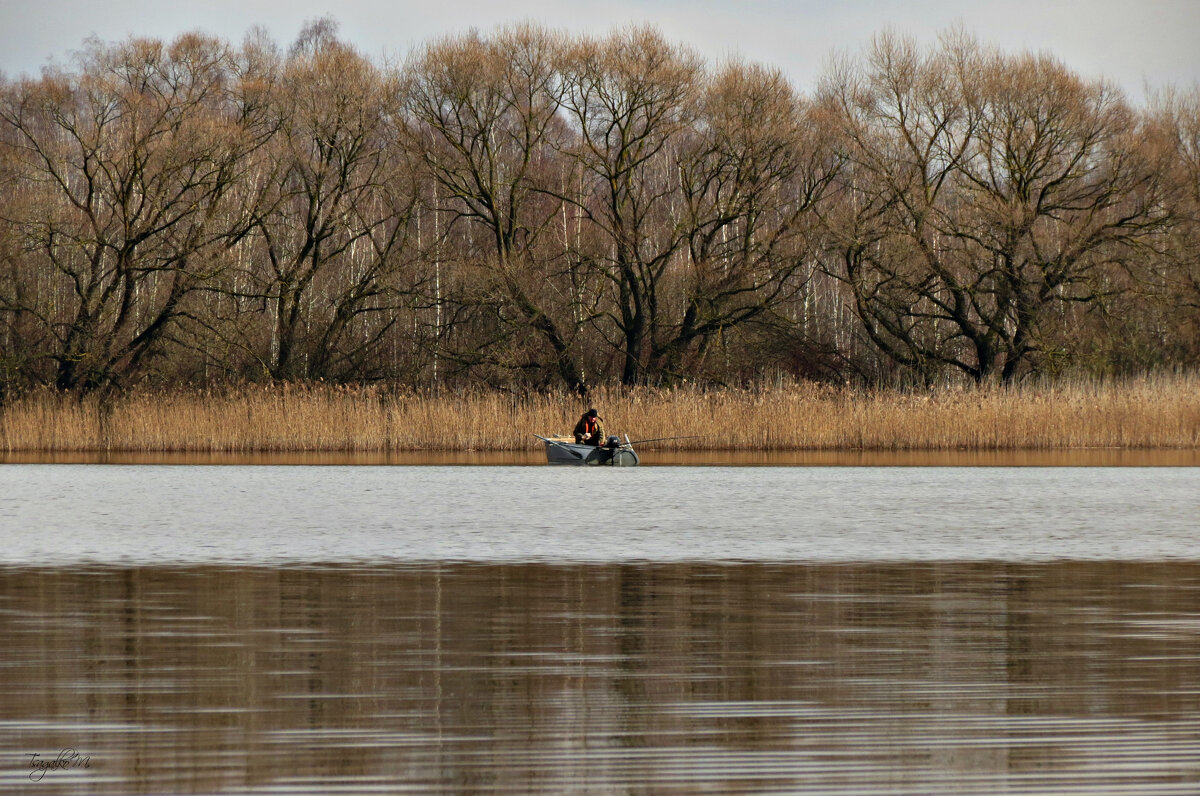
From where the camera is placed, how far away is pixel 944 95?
39.6 m

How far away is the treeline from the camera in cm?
3841

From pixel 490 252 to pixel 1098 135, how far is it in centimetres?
1575

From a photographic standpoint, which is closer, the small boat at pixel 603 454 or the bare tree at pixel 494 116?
the small boat at pixel 603 454

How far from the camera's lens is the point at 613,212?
131 feet

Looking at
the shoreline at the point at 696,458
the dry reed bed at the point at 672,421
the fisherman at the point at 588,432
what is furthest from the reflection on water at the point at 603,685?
the dry reed bed at the point at 672,421

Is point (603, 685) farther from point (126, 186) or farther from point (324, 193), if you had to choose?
point (324, 193)

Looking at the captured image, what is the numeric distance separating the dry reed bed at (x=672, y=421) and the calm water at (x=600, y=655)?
15.7 meters

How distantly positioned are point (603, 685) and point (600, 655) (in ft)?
2.90

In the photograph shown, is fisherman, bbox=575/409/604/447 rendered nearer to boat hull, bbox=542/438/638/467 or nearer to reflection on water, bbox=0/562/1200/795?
boat hull, bbox=542/438/638/467

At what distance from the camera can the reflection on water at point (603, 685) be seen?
5.50m

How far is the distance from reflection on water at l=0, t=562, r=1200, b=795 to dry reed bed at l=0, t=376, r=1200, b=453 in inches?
848

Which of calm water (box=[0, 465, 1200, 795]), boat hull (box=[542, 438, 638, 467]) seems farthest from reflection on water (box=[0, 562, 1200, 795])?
boat hull (box=[542, 438, 638, 467])

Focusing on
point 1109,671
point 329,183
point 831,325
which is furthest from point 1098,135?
point 1109,671

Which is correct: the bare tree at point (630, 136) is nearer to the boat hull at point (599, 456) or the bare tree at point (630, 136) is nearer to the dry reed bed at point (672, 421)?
the dry reed bed at point (672, 421)
